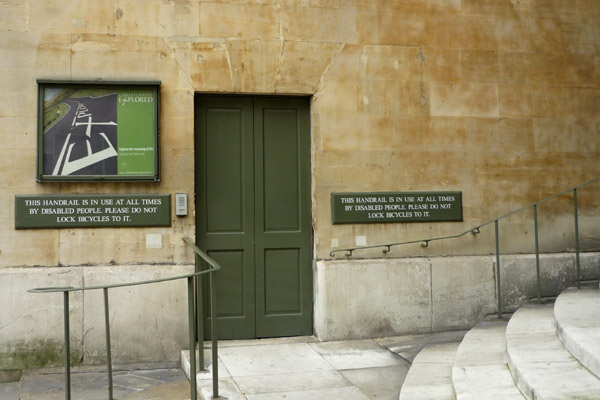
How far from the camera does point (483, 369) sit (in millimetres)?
4980

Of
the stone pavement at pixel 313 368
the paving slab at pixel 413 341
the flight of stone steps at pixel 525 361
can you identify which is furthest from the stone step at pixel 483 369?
the stone pavement at pixel 313 368

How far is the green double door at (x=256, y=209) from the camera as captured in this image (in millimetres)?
7129

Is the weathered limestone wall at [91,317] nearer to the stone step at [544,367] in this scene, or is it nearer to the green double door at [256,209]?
the green double door at [256,209]

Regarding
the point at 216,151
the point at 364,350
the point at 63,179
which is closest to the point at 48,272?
the point at 63,179

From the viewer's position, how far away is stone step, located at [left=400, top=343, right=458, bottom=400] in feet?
16.2

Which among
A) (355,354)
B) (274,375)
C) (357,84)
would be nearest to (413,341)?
(355,354)

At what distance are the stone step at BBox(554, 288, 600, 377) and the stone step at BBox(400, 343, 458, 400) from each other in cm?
98

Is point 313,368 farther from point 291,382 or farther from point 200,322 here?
point 200,322

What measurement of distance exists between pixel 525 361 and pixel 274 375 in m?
2.29

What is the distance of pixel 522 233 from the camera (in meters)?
7.71

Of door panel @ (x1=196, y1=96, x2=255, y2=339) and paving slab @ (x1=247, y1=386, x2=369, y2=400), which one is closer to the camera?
paving slab @ (x1=247, y1=386, x2=369, y2=400)

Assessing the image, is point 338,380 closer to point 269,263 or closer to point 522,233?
point 269,263

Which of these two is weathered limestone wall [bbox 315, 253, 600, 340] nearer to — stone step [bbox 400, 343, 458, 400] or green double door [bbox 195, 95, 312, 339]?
green double door [bbox 195, 95, 312, 339]

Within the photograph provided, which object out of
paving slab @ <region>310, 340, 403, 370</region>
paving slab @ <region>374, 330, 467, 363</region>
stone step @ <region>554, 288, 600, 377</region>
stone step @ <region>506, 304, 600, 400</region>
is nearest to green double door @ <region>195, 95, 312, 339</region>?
paving slab @ <region>310, 340, 403, 370</region>
